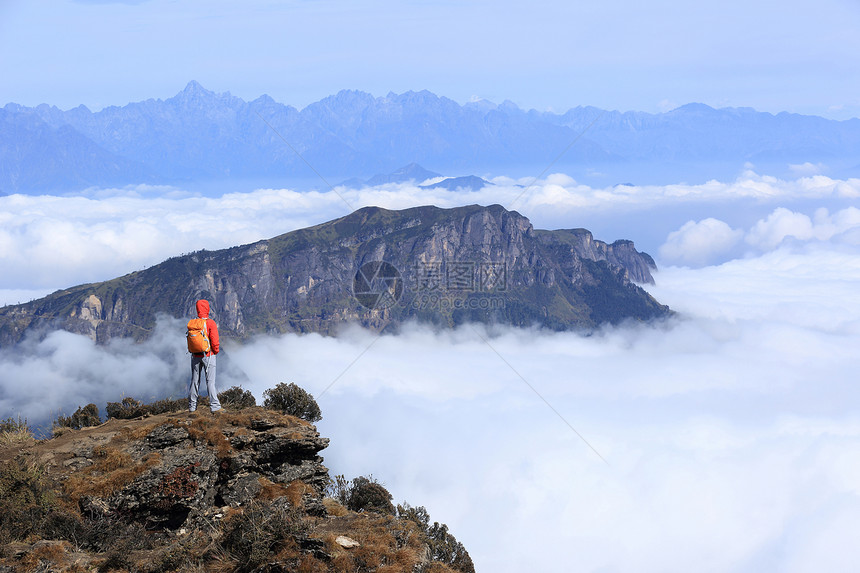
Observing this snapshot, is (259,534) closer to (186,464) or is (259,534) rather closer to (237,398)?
(186,464)

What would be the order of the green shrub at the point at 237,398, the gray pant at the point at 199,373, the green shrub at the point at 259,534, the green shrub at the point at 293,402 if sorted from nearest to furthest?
the green shrub at the point at 259,534
the gray pant at the point at 199,373
the green shrub at the point at 237,398
the green shrub at the point at 293,402

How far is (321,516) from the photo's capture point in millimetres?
18016

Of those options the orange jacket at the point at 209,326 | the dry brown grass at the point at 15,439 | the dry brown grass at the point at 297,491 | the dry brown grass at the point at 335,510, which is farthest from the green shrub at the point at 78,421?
the dry brown grass at the point at 335,510

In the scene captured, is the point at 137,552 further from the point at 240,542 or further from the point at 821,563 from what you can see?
the point at 821,563

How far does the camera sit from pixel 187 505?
1702 cm

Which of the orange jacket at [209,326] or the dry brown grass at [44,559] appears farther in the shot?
the orange jacket at [209,326]

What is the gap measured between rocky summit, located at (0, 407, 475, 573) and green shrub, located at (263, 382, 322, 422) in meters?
7.91

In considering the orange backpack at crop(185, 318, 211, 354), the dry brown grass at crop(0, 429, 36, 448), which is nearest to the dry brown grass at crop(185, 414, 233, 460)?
the orange backpack at crop(185, 318, 211, 354)

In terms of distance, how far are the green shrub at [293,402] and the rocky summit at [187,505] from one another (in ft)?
26.0

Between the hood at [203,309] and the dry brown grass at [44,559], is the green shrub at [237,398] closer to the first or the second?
the hood at [203,309]

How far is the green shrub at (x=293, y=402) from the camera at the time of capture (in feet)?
98.0

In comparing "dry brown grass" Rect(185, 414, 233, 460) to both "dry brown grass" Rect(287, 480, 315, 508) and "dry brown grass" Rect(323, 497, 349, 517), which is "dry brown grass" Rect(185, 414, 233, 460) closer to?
"dry brown grass" Rect(287, 480, 315, 508)

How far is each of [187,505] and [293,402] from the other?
519 inches

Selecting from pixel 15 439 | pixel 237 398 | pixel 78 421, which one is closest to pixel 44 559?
pixel 15 439
